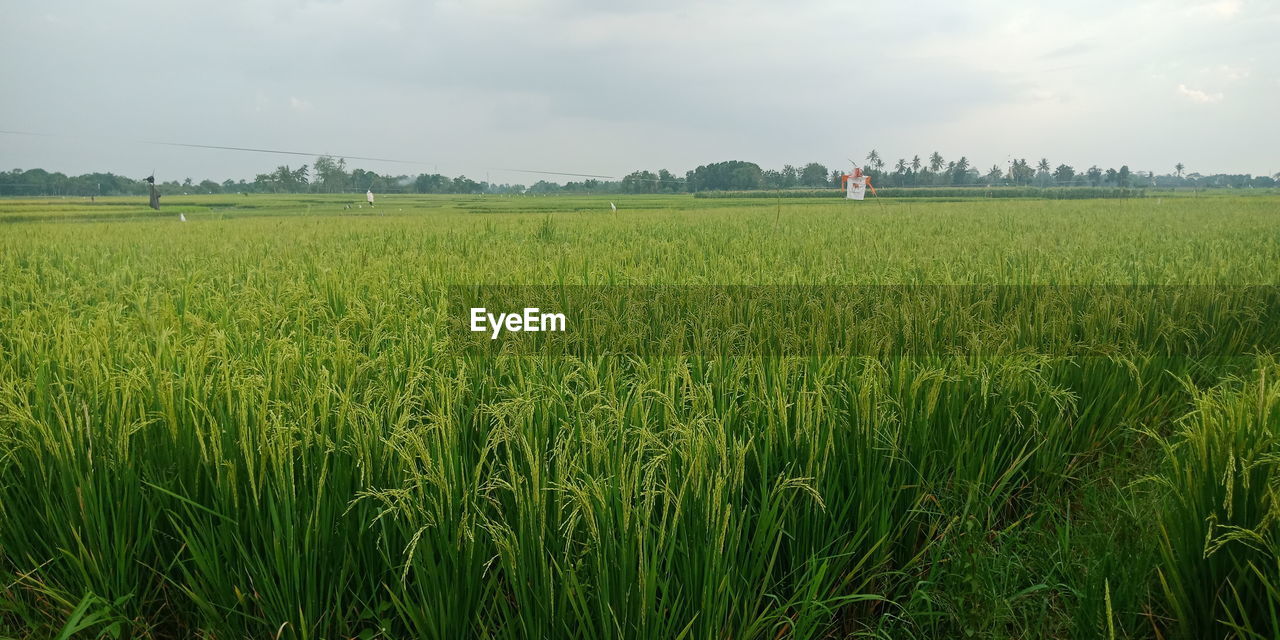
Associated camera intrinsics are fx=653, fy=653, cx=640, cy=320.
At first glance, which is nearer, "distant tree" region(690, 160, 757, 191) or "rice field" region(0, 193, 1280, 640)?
"rice field" region(0, 193, 1280, 640)

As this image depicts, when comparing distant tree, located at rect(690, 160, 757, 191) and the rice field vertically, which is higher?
distant tree, located at rect(690, 160, 757, 191)

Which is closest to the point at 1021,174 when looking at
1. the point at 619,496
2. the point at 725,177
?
the point at 725,177

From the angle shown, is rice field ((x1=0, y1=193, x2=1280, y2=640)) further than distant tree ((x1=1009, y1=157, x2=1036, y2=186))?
No

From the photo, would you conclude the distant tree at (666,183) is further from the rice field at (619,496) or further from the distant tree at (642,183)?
the rice field at (619,496)

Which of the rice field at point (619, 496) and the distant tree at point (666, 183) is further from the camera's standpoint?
the distant tree at point (666, 183)

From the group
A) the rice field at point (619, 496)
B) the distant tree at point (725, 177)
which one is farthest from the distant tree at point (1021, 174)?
the rice field at point (619, 496)

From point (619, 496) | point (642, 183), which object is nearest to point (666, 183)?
point (642, 183)

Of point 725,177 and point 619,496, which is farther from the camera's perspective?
point 725,177

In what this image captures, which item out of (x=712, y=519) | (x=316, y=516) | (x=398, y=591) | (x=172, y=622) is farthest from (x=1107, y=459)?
(x=172, y=622)

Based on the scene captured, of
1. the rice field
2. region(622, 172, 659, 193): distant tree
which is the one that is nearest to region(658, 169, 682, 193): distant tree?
region(622, 172, 659, 193): distant tree

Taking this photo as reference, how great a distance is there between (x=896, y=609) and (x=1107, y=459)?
179 centimetres

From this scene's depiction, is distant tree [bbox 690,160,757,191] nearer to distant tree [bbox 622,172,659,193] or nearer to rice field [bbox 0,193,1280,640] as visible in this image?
distant tree [bbox 622,172,659,193]

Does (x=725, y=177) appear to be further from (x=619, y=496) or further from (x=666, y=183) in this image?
(x=619, y=496)

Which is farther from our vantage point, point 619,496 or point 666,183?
point 666,183
